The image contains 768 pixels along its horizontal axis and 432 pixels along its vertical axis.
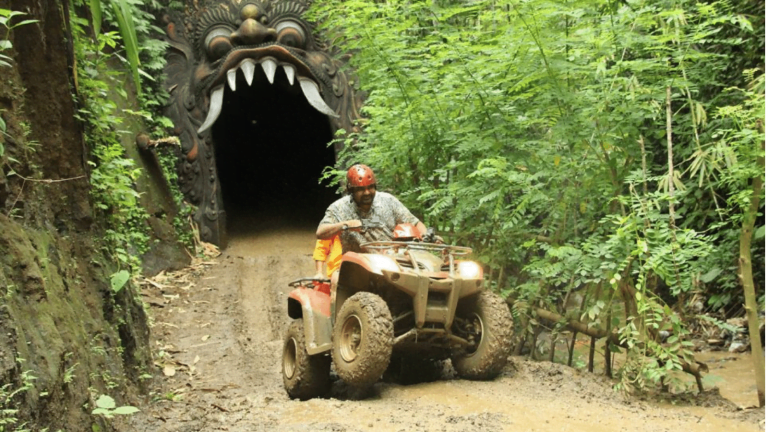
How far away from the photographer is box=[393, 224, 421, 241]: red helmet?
17.3ft

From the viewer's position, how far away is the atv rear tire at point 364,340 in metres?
4.60

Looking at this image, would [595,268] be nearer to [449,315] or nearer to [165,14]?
[449,315]

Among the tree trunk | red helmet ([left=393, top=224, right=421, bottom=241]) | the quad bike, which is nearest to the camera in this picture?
A: the tree trunk

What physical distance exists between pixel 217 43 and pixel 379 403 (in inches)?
321

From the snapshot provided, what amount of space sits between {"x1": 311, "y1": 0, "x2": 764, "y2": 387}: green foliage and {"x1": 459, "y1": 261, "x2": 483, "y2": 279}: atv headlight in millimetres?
541

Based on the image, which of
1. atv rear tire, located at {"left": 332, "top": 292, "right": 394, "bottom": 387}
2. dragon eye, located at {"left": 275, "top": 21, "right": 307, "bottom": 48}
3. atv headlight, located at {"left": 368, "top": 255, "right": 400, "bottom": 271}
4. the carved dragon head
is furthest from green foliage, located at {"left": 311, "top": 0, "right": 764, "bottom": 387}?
dragon eye, located at {"left": 275, "top": 21, "right": 307, "bottom": 48}

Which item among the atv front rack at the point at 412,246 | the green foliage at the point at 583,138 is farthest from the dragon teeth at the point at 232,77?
the atv front rack at the point at 412,246

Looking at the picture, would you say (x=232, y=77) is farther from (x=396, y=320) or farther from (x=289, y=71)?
(x=396, y=320)

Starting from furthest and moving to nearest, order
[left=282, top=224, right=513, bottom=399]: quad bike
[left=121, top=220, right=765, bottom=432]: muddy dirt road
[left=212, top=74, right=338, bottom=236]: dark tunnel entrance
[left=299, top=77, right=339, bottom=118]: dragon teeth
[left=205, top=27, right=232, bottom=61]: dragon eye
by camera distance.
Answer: [left=212, top=74, right=338, bottom=236]: dark tunnel entrance, [left=205, top=27, right=232, bottom=61]: dragon eye, [left=299, top=77, right=339, bottom=118]: dragon teeth, [left=282, top=224, right=513, bottom=399]: quad bike, [left=121, top=220, right=765, bottom=432]: muddy dirt road

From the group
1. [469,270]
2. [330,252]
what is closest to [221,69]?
[330,252]

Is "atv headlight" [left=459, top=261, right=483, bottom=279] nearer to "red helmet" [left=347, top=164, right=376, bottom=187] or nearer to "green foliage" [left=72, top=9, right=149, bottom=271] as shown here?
"red helmet" [left=347, top=164, right=376, bottom=187]

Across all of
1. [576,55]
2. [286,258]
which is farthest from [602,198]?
[286,258]

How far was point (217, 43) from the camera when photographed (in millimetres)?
11422

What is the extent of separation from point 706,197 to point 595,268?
2920 millimetres
